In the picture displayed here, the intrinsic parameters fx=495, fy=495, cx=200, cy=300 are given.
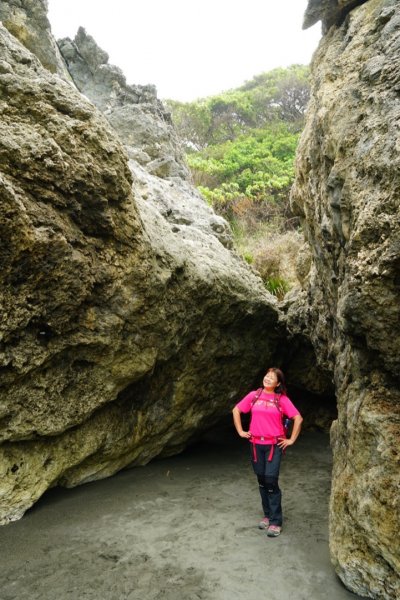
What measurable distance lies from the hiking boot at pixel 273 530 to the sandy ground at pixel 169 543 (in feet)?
0.27

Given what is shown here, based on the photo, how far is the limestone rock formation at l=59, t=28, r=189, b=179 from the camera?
10.6m

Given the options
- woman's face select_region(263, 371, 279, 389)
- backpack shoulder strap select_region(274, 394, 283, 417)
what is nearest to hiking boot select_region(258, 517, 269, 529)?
backpack shoulder strap select_region(274, 394, 283, 417)

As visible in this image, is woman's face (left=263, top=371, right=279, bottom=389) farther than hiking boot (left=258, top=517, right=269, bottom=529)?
Yes

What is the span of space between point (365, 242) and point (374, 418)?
5.07 feet

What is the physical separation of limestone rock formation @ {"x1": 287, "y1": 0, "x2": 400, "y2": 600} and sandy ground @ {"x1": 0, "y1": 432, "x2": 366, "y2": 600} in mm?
545

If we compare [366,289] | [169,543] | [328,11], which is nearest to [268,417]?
[169,543]

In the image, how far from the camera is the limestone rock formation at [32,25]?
9289 millimetres

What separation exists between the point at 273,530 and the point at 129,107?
9424 millimetres

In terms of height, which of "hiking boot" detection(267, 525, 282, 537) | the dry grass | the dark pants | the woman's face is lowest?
"hiking boot" detection(267, 525, 282, 537)

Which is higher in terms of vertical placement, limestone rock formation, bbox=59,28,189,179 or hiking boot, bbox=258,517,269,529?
limestone rock formation, bbox=59,28,189,179

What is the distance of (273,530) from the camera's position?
5211 millimetres

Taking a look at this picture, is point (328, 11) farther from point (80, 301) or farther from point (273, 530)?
point (273, 530)

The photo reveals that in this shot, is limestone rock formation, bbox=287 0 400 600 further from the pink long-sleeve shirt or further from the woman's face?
the woman's face

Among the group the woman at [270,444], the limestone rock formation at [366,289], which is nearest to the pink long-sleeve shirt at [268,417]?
the woman at [270,444]
